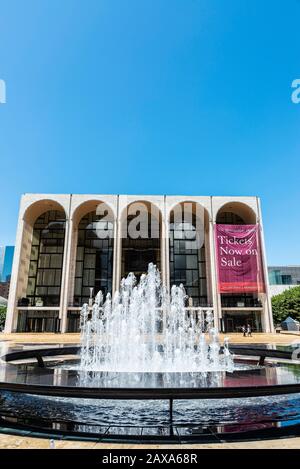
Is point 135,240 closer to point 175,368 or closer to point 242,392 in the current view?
point 175,368

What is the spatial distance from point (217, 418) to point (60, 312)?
28.9m

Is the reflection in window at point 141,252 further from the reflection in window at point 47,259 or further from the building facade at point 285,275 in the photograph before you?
the building facade at point 285,275

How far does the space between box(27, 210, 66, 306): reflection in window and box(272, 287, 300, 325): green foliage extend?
2925 cm

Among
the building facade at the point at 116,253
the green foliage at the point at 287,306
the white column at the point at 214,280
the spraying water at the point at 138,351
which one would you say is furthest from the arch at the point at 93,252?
the green foliage at the point at 287,306

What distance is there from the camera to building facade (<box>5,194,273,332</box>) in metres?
31.3

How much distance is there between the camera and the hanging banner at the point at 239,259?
30859 millimetres

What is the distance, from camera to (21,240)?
31844mm

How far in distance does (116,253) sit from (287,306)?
969 inches

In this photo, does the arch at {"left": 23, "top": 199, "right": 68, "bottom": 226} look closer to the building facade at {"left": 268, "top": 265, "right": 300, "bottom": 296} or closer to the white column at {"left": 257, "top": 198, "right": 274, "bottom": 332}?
the white column at {"left": 257, "top": 198, "right": 274, "bottom": 332}

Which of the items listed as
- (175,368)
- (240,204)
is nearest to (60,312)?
(240,204)

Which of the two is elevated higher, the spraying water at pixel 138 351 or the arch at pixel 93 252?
the arch at pixel 93 252

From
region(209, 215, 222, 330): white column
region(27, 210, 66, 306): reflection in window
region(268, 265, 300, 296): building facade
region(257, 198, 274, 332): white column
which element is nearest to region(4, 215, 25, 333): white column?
region(27, 210, 66, 306): reflection in window

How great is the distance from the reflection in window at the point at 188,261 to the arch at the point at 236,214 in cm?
420
